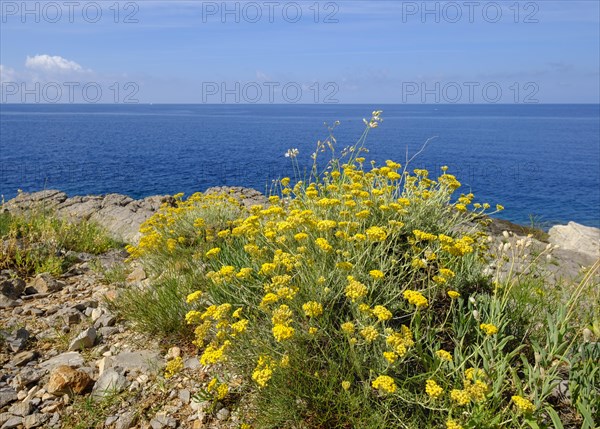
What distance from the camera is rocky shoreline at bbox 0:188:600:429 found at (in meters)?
3.75

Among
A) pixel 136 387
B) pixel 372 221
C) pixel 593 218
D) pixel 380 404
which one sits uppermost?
pixel 372 221

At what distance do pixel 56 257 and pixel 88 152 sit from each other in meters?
45.3

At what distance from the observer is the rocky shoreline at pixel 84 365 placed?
12.3 feet

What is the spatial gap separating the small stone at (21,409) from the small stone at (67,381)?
0.18 metres

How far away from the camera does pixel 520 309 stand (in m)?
4.01

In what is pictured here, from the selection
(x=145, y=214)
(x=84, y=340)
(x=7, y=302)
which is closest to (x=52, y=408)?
(x=84, y=340)

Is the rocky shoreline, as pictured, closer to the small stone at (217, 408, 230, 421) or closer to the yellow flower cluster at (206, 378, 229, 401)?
the small stone at (217, 408, 230, 421)

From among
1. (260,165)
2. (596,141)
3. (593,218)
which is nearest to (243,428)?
(593,218)

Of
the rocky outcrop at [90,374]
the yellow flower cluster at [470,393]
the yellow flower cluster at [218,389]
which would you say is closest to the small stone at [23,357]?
the rocky outcrop at [90,374]

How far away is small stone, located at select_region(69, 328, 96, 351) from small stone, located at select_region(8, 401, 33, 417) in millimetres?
833

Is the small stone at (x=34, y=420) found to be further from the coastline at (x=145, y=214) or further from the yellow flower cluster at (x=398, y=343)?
the coastline at (x=145, y=214)

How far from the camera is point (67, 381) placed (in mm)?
4012

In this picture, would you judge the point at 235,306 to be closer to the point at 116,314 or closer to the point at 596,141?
the point at 116,314

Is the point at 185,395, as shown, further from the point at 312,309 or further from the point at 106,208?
the point at 106,208
